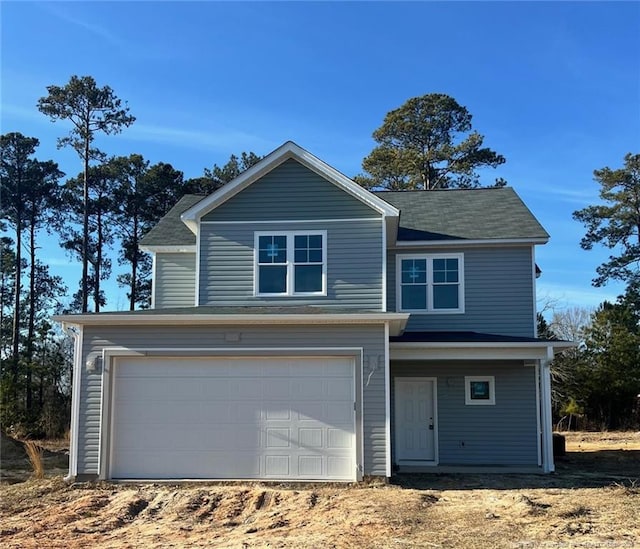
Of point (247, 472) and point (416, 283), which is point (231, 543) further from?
point (416, 283)

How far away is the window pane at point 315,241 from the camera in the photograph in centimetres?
1484

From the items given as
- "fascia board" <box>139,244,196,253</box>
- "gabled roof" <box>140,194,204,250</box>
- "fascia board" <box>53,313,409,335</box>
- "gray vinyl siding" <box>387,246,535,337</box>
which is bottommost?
"fascia board" <box>53,313,409,335</box>

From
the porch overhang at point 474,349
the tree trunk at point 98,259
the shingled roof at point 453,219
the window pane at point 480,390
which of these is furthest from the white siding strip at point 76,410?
the tree trunk at point 98,259

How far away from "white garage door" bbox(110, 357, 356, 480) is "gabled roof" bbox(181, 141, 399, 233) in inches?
143

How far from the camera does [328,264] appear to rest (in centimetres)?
1471

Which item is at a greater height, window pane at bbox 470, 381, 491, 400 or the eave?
the eave

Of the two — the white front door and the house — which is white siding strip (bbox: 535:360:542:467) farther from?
the white front door

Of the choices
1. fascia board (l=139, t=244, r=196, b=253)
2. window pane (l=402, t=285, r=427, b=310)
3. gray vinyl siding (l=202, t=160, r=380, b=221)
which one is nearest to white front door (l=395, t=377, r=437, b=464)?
window pane (l=402, t=285, r=427, b=310)

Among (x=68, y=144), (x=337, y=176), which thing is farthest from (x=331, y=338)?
(x=68, y=144)

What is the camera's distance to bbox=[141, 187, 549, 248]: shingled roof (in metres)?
16.9

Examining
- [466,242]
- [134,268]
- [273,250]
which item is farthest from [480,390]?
[134,268]

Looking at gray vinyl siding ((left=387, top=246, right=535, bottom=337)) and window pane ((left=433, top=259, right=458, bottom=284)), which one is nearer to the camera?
gray vinyl siding ((left=387, top=246, right=535, bottom=337))

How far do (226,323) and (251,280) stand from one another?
228 cm

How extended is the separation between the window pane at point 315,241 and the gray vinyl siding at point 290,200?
0.42m
